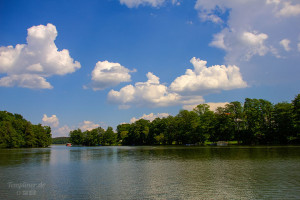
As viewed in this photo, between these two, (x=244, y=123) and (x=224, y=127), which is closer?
(x=244, y=123)

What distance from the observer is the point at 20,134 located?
145 m

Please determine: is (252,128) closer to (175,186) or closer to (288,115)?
(288,115)

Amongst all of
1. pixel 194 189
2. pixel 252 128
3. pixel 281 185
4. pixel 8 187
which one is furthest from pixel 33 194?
pixel 252 128

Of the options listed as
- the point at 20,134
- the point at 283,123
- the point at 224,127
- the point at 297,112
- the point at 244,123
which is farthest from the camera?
the point at 20,134

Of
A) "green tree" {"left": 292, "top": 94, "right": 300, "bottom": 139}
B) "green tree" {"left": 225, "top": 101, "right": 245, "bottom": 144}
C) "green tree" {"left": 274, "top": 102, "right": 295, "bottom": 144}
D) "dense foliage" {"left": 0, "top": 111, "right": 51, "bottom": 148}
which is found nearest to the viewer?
"green tree" {"left": 292, "top": 94, "right": 300, "bottom": 139}

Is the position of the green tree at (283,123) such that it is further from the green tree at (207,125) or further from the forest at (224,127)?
the green tree at (207,125)

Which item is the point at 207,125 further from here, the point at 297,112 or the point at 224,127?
the point at 297,112

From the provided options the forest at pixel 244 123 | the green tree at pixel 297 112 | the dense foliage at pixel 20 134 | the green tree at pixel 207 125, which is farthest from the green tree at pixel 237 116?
the dense foliage at pixel 20 134

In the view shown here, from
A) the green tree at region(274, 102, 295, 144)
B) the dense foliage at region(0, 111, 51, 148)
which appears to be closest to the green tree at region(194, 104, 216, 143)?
the green tree at region(274, 102, 295, 144)

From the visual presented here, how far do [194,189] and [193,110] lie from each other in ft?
417

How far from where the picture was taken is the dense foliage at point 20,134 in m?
134

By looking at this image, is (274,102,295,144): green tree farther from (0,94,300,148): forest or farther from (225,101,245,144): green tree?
(225,101,245,144): green tree

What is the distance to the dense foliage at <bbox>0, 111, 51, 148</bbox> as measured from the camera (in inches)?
5261

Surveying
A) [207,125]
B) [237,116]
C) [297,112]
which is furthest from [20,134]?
[297,112]
